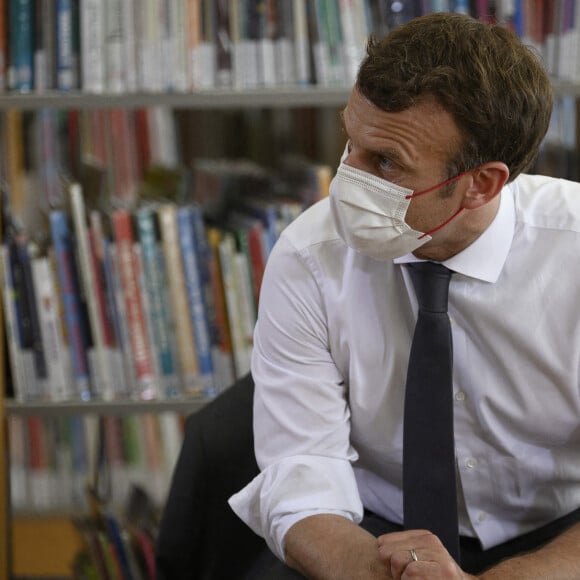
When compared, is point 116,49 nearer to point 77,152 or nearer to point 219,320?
point 77,152

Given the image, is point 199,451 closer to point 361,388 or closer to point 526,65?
point 361,388

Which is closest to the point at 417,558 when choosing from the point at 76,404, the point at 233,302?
the point at 233,302

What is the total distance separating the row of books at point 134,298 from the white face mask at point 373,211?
600 millimetres

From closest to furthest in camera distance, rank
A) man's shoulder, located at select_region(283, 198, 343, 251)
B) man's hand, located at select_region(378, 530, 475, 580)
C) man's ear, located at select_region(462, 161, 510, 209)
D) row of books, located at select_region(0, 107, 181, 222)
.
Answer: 1. man's hand, located at select_region(378, 530, 475, 580)
2. man's ear, located at select_region(462, 161, 510, 209)
3. man's shoulder, located at select_region(283, 198, 343, 251)
4. row of books, located at select_region(0, 107, 181, 222)

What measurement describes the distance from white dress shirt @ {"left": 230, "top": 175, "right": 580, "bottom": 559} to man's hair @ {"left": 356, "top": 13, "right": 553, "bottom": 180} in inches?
5.8

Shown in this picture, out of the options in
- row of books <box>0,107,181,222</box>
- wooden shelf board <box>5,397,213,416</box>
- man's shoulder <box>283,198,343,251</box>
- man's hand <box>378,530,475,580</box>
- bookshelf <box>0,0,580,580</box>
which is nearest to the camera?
man's hand <box>378,530,475,580</box>

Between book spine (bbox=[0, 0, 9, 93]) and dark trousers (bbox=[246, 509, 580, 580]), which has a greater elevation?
book spine (bbox=[0, 0, 9, 93])

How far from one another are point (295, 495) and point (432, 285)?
0.34m

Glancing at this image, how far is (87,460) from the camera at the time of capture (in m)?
2.18

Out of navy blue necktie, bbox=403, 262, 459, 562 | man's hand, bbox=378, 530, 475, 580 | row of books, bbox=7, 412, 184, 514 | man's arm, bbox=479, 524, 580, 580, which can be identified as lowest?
row of books, bbox=7, 412, 184, 514

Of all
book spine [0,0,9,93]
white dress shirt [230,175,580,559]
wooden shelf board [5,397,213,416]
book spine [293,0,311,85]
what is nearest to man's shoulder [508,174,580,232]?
white dress shirt [230,175,580,559]

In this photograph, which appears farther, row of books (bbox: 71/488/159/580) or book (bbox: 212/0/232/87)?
row of books (bbox: 71/488/159/580)

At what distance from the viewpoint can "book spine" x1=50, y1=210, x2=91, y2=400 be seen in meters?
1.83

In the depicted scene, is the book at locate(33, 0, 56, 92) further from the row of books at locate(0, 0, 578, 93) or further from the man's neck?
the man's neck
